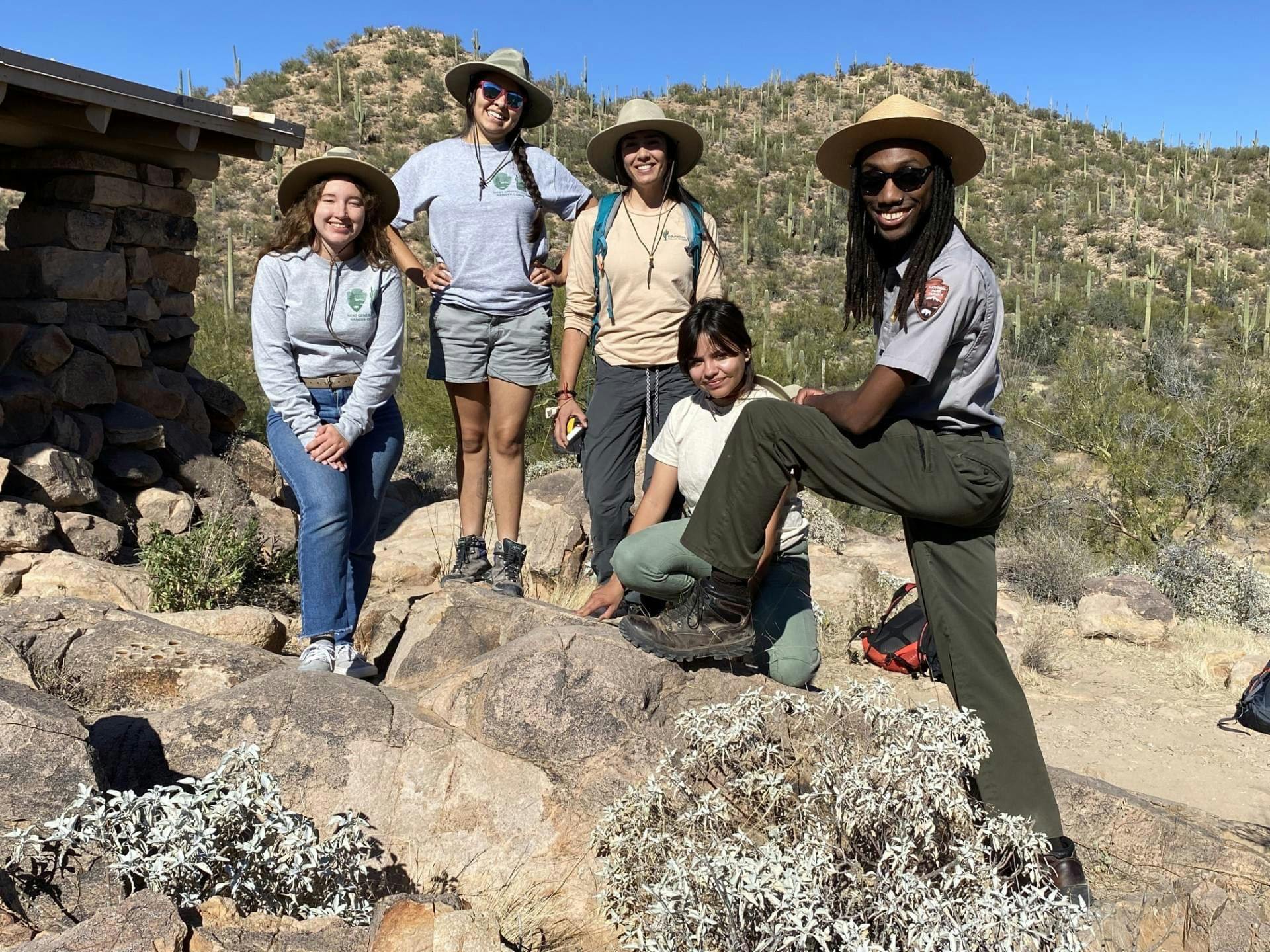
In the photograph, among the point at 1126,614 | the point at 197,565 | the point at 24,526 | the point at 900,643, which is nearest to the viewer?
the point at 24,526

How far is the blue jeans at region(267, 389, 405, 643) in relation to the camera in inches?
148

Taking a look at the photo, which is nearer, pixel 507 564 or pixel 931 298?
pixel 931 298

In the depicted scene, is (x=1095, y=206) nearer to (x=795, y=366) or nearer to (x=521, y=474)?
(x=795, y=366)

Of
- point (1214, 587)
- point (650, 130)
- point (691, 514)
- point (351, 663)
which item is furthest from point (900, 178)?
point (1214, 587)

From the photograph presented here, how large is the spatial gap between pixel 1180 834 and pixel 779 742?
1.33 meters

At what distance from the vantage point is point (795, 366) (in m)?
15.8

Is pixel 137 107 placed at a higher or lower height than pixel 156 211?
higher

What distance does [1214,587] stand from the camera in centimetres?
831

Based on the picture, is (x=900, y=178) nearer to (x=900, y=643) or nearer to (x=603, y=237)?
(x=603, y=237)

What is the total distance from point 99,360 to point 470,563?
3210 mm

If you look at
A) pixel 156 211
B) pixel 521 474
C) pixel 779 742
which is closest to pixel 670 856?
pixel 779 742

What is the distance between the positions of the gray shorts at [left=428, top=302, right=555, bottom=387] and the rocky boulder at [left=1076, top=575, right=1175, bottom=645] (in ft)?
16.6

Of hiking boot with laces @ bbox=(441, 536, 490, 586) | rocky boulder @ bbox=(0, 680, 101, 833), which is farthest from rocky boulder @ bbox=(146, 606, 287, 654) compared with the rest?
rocky boulder @ bbox=(0, 680, 101, 833)

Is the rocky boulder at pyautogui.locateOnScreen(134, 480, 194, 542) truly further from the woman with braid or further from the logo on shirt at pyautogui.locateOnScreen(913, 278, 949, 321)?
the logo on shirt at pyautogui.locateOnScreen(913, 278, 949, 321)
